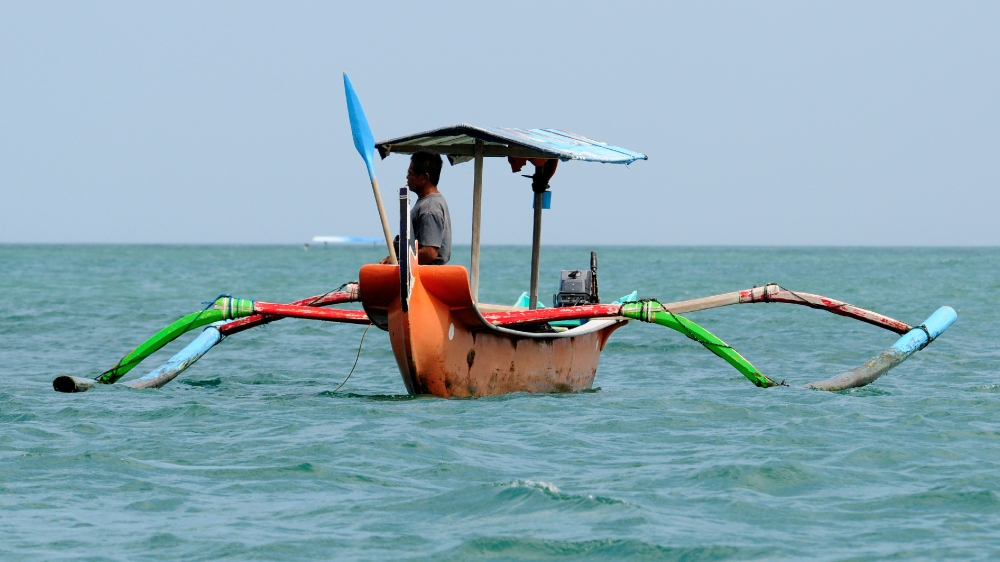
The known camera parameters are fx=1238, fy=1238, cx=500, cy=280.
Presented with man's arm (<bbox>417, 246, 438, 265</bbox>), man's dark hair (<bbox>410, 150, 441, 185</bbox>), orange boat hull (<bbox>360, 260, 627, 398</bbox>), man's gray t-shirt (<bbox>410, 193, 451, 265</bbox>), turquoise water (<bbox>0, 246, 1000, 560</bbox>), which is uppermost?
man's dark hair (<bbox>410, 150, 441, 185</bbox>)

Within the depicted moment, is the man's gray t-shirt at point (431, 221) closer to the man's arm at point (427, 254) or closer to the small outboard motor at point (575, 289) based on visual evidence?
the man's arm at point (427, 254)

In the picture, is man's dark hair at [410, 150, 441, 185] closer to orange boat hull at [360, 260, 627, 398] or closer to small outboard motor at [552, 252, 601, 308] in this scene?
orange boat hull at [360, 260, 627, 398]

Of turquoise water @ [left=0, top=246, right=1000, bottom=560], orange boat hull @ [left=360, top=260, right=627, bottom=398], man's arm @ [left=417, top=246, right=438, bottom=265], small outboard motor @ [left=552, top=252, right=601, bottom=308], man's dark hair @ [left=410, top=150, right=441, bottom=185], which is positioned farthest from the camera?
small outboard motor @ [left=552, top=252, right=601, bottom=308]

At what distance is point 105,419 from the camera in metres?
8.97

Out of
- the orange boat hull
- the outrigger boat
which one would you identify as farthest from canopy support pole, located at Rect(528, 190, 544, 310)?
the orange boat hull

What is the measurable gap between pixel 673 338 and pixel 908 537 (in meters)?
11.8

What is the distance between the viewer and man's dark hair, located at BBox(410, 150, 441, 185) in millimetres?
9484

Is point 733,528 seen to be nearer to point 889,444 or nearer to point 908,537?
point 908,537

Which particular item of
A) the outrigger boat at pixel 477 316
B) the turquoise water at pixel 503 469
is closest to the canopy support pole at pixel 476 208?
the outrigger boat at pixel 477 316

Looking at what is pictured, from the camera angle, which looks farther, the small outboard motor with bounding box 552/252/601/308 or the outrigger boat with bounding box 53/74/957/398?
the small outboard motor with bounding box 552/252/601/308

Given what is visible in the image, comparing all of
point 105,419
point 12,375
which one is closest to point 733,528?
point 105,419

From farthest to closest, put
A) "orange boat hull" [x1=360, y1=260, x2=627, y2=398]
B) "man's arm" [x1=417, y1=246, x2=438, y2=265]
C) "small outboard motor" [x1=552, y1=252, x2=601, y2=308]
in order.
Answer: "small outboard motor" [x1=552, y1=252, x2=601, y2=308] → "man's arm" [x1=417, y1=246, x2=438, y2=265] → "orange boat hull" [x1=360, y1=260, x2=627, y2=398]

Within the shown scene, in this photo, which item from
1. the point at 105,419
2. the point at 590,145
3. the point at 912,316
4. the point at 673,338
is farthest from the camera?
the point at 912,316

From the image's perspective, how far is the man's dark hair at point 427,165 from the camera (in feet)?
31.1
